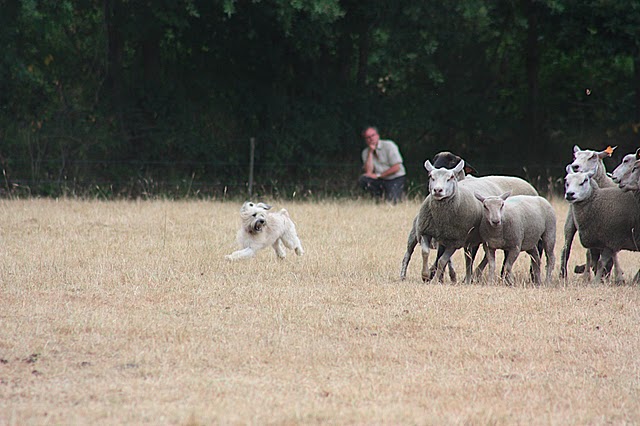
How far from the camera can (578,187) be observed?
1200 centimetres

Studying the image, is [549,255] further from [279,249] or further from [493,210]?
[279,249]

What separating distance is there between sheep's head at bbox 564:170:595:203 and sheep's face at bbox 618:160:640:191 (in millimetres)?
378

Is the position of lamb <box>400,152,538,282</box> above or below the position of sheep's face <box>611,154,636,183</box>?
below

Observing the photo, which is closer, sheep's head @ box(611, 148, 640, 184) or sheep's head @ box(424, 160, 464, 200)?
sheep's head @ box(424, 160, 464, 200)

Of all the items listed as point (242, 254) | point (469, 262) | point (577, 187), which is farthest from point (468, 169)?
point (242, 254)

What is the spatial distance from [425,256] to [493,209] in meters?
0.92

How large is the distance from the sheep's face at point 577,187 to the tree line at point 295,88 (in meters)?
10.4

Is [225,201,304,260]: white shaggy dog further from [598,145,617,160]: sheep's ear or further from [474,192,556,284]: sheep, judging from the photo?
[598,145,617,160]: sheep's ear

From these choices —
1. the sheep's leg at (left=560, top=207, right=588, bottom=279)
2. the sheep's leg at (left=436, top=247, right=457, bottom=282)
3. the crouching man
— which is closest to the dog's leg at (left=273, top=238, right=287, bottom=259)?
the sheep's leg at (left=436, top=247, right=457, bottom=282)

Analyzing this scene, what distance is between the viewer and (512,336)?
9.03m

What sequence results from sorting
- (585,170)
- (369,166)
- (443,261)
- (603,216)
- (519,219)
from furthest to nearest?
(369,166) → (585,170) → (603,216) → (519,219) → (443,261)

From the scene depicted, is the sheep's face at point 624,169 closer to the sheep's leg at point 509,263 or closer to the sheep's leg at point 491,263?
the sheep's leg at point 509,263

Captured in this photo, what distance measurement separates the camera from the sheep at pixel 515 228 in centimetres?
1150

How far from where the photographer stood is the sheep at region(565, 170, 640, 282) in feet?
39.5
